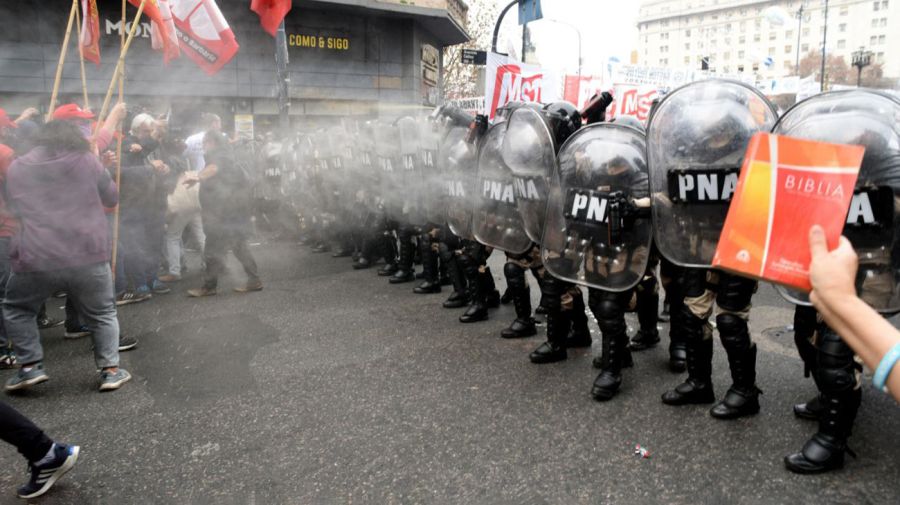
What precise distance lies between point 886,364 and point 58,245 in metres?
4.15

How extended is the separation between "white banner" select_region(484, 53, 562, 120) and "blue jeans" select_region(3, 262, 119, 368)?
633cm

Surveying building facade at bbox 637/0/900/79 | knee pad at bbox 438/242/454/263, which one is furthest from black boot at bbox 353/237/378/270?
building facade at bbox 637/0/900/79

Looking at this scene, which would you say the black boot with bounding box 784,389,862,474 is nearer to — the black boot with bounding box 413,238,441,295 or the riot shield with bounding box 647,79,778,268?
the riot shield with bounding box 647,79,778,268

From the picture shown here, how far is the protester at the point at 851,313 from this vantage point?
1007 millimetres

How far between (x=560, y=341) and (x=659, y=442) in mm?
1248

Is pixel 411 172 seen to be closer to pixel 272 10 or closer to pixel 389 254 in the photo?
pixel 389 254

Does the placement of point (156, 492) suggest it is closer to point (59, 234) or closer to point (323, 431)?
point (323, 431)

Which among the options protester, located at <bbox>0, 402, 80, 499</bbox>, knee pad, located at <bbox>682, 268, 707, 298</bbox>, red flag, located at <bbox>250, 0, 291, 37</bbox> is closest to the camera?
protester, located at <bbox>0, 402, 80, 499</bbox>

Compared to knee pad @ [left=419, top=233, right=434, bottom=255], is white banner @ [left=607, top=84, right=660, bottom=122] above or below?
above

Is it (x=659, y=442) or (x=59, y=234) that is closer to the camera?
(x=659, y=442)

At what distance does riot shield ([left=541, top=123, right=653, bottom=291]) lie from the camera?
10.2ft

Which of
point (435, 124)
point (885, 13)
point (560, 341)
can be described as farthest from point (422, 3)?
point (885, 13)

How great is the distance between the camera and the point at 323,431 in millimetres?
3094

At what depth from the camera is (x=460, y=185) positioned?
15.9ft
